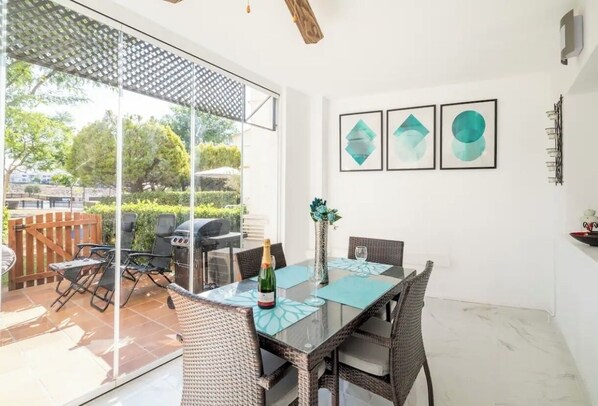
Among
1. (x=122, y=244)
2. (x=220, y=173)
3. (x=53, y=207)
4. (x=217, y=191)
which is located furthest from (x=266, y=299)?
(x=220, y=173)

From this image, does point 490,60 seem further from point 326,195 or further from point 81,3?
point 81,3

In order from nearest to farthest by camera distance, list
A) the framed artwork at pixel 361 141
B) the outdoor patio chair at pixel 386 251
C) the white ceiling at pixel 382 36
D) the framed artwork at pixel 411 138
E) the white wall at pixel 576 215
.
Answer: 1. the white wall at pixel 576 215
2. the white ceiling at pixel 382 36
3. the outdoor patio chair at pixel 386 251
4. the framed artwork at pixel 411 138
5. the framed artwork at pixel 361 141

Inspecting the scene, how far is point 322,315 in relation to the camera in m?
1.53

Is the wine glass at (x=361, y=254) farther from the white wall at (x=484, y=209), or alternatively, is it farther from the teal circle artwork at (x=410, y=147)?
the teal circle artwork at (x=410, y=147)

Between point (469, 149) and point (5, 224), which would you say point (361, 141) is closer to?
point (469, 149)

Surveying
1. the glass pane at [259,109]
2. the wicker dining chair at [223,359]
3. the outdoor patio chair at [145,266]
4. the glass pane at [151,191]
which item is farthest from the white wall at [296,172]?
the wicker dining chair at [223,359]

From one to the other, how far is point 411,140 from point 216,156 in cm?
241

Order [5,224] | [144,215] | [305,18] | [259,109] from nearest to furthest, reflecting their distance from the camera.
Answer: [5,224] → [305,18] → [144,215] → [259,109]

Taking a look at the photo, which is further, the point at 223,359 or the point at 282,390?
the point at 282,390

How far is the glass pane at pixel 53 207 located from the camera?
Result: 183cm

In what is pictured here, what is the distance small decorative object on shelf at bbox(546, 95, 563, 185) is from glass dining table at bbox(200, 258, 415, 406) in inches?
78.5

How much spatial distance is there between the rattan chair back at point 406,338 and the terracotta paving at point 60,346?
1.87 metres

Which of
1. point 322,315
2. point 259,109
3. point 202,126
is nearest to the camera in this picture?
point 322,315

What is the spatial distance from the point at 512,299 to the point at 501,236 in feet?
2.34
